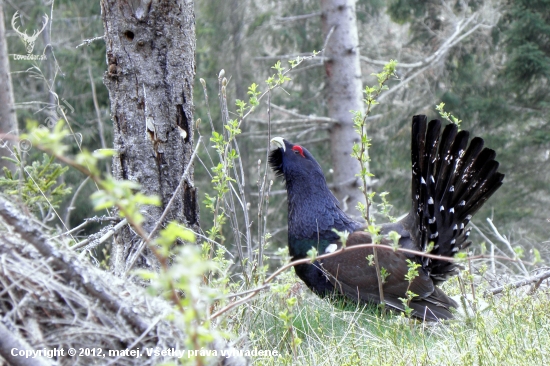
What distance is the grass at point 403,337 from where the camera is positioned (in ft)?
9.09

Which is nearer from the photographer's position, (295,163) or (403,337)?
(403,337)

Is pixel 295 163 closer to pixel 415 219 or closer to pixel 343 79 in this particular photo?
pixel 415 219

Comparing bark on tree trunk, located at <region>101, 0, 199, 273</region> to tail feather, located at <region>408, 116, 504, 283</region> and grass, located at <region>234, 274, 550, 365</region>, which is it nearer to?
grass, located at <region>234, 274, 550, 365</region>

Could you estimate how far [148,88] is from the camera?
3.55 metres

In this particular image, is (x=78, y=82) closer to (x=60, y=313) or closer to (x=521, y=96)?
(x=521, y=96)

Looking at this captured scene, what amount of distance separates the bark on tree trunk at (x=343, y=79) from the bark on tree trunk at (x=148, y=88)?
6.61m

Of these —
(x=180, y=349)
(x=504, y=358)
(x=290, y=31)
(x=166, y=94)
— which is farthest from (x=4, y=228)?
(x=290, y=31)

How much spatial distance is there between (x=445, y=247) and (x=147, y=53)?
2872 mm

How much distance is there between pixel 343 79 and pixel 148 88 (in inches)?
277

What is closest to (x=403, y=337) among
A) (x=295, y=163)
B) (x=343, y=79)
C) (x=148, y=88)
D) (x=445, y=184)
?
(x=445, y=184)

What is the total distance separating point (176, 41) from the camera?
3.60 meters

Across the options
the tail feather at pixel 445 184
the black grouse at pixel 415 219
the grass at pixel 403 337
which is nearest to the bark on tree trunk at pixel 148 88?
the grass at pixel 403 337

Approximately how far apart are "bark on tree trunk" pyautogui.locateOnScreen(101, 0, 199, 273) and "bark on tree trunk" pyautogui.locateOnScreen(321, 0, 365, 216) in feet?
21.7

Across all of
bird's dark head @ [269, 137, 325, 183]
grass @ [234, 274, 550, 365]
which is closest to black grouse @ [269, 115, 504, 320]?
bird's dark head @ [269, 137, 325, 183]
